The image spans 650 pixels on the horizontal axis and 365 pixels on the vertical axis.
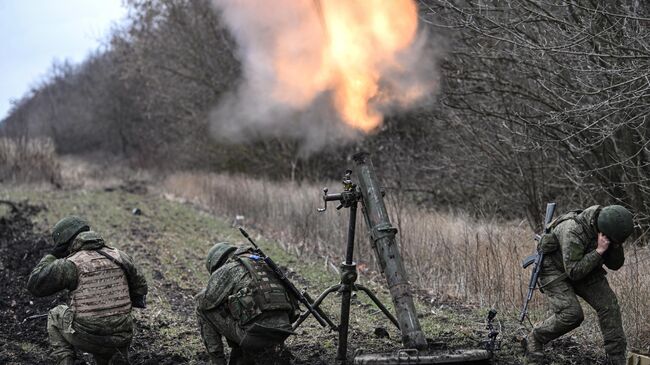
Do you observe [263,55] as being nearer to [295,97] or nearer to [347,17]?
[295,97]

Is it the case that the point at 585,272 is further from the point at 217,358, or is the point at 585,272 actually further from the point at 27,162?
the point at 27,162

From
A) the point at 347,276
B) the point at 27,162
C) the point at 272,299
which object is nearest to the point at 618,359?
the point at 347,276

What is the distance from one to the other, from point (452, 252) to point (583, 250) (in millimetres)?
4164

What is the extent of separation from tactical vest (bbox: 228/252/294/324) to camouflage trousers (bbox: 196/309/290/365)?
0.34 ft

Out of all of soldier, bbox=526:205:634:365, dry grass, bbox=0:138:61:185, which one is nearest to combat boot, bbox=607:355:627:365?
soldier, bbox=526:205:634:365

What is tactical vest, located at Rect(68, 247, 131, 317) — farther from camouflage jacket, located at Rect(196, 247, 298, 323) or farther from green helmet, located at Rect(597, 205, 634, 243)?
green helmet, located at Rect(597, 205, 634, 243)

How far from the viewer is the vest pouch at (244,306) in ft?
19.1

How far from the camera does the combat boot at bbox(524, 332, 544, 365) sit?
6102 millimetres

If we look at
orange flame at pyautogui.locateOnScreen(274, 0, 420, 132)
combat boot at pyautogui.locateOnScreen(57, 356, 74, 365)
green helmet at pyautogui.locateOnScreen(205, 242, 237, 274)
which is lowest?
combat boot at pyautogui.locateOnScreen(57, 356, 74, 365)

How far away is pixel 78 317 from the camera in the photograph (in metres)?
6.02

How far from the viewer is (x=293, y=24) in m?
10.2

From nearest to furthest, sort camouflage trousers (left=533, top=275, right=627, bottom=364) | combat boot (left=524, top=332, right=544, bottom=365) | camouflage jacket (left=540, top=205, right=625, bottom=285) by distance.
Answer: camouflage jacket (left=540, top=205, right=625, bottom=285) → camouflage trousers (left=533, top=275, right=627, bottom=364) → combat boot (left=524, top=332, right=544, bottom=365)

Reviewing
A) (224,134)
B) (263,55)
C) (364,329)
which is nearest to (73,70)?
(224,134)

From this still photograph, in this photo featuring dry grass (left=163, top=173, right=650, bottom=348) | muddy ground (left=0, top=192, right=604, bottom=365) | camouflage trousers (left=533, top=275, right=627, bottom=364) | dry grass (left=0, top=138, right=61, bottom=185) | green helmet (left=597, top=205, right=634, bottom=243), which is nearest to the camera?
green helmet (left=597, top=205, right=634, bottom=243)
